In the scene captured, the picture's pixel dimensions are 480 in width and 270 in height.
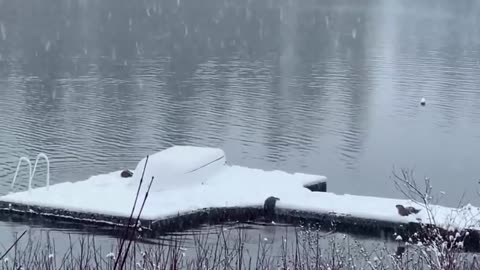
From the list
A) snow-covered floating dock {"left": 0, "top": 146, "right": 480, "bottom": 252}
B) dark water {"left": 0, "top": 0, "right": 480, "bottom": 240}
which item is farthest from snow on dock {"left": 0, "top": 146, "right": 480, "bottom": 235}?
dark water {"left": 0, "top": 0, "right": 480, "bottom": 240}

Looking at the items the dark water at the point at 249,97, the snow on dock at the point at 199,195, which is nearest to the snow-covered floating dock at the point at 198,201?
the snow on dock at the point at 199,195

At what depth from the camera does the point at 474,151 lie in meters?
20.5

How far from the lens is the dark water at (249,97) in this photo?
1911cm

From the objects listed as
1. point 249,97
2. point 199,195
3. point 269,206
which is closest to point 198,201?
point 199,195

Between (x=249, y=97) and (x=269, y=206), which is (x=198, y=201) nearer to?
(x=269, y=206)

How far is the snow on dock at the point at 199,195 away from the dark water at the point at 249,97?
181 cm

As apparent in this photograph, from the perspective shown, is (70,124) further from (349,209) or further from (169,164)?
(349,209)

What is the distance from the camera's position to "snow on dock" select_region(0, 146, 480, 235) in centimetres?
1337

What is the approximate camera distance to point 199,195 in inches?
559

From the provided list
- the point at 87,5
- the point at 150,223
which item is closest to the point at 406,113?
the point at 150,223

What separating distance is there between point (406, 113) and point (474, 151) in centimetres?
530

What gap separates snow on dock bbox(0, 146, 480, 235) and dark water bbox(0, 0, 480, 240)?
1.81 m

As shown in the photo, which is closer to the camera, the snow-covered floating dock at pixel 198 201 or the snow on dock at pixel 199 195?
the snow-covered floating dock at pixel 198 201

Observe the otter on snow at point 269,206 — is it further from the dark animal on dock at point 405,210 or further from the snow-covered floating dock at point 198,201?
the dark animal on dock at point 405,210
